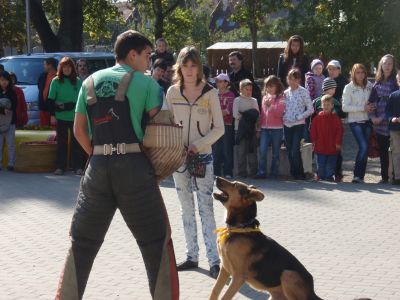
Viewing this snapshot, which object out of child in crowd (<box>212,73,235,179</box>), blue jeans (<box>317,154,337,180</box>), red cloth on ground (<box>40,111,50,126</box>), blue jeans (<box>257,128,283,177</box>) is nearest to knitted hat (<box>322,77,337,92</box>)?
blue jeans (<box>257,128,283,177</box>)

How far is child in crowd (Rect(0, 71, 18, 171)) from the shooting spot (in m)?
14.8

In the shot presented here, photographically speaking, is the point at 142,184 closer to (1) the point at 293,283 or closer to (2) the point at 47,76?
(1) the point at 293,283

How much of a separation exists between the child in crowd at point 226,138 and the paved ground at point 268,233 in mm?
644

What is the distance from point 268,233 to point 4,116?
21.9 ft

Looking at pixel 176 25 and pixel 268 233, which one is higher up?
pixel 176 25

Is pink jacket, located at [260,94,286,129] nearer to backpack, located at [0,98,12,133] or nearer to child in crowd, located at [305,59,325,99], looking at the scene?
child in crowd, located at [305,59,325,99]

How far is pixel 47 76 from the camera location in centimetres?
1662

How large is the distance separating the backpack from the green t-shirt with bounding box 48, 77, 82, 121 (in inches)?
33.7

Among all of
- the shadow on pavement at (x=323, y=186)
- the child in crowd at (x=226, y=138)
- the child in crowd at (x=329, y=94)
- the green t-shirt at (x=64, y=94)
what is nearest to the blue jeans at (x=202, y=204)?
the shadow on pavement at (x=323, y=186)

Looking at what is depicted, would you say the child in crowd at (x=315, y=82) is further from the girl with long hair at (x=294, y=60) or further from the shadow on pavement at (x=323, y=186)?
the shadow on pavement at (x=323, y=186)

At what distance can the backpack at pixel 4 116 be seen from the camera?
→ 14738 millimetres

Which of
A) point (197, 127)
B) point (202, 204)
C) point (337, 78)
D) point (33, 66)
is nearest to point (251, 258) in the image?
point (202, 204)

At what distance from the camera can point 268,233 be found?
383 inches

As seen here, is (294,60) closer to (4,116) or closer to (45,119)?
(4,116)
